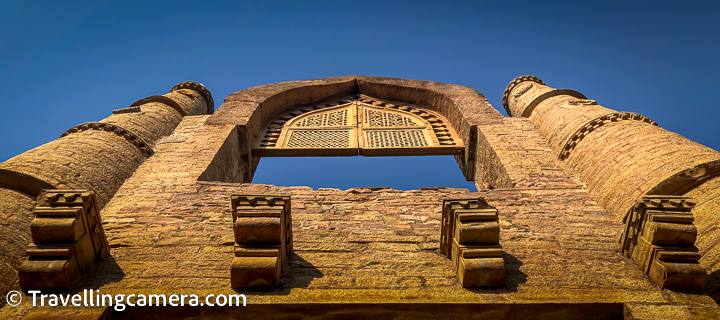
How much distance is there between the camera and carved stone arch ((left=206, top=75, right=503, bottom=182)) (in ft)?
22.2

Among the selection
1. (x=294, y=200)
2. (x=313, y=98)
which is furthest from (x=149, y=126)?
(x=313, y=98)

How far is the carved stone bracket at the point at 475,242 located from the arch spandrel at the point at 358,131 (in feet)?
11.4

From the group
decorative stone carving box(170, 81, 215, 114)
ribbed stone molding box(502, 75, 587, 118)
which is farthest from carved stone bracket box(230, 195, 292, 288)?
decorative stone carving box(170, 81, 215, 114)

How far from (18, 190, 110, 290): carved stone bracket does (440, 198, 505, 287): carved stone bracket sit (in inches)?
100

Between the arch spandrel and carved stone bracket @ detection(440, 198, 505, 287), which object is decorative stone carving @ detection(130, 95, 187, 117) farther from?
carved stone bracket @ detection(440, 198, 505, 287)

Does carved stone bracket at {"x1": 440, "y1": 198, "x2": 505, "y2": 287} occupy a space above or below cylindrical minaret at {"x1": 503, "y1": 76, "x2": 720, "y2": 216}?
below

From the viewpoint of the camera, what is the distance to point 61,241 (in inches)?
118

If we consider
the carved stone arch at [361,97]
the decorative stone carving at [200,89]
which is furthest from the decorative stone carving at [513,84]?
the decorative stone carving at [200,89]

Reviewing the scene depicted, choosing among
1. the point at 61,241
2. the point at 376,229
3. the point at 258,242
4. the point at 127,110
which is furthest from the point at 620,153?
the point at 127,110

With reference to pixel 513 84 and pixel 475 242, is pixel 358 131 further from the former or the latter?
pixel 475 242

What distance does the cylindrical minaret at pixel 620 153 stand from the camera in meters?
3.98

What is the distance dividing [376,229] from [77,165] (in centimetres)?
300

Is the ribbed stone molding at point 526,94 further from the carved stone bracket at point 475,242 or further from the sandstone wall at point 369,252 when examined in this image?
the carved stone bracket at point 475,242

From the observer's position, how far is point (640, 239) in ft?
10.9
